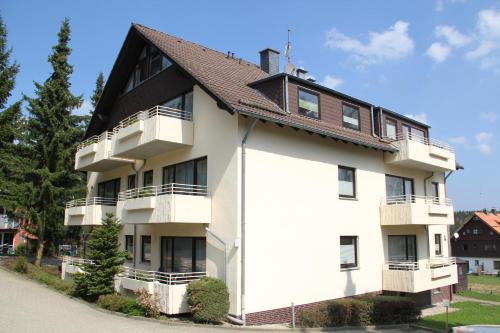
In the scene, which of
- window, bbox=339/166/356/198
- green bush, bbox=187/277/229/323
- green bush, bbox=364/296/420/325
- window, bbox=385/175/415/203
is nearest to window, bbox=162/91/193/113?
window, bbox=339/166/356/198

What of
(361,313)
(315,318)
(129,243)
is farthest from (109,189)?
(361,313)

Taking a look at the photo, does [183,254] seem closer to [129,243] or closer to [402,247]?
[129,243]

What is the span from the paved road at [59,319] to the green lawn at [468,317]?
127 inches

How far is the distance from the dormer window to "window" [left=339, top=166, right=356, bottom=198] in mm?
8795

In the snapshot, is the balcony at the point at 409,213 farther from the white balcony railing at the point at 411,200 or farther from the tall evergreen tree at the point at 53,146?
the tall evergreen tree at the point at 53,146

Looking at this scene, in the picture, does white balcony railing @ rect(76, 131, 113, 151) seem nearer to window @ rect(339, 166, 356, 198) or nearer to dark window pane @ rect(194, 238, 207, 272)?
dark window pane @ rect(194, 238, 207, 272)

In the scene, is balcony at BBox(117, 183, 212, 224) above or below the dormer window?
below

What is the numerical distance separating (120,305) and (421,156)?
49.3 feet

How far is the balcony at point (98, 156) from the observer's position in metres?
20.4

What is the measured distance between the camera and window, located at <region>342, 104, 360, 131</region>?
1964 cm

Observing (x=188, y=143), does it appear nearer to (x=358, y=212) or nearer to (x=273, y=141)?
(x=273, y=141)

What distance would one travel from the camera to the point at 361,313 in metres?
14.5

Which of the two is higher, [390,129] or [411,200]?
[390,129]

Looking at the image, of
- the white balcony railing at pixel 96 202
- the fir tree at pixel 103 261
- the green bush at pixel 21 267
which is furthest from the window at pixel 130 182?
the green bush at pixel 21 267
